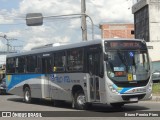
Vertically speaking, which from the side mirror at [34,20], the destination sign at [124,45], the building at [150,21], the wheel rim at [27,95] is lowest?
the wheel rim at [27,95]

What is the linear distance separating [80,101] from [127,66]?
301cm

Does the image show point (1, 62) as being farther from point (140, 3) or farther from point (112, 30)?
point (112, 30)

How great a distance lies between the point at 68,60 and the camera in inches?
803

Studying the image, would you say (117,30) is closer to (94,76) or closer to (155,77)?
(155,77)

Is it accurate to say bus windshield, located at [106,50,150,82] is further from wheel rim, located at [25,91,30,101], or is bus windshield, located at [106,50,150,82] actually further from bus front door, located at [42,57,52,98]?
wheel rim, located at [25,91,30,101]

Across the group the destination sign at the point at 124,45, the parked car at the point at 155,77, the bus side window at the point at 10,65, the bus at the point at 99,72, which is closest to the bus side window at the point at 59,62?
the bus at the point at 99,72

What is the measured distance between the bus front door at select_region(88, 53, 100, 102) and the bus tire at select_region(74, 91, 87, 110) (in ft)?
2.39

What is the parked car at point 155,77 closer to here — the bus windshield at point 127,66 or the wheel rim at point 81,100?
the wheel rim at point 81,100

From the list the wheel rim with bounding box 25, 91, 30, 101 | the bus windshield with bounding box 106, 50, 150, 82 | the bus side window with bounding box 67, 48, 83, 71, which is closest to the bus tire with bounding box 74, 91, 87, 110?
the bus side window with bounding box 67, 48, 83, 71

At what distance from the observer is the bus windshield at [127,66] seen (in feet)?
58.2

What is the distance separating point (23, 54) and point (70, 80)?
21.0ft

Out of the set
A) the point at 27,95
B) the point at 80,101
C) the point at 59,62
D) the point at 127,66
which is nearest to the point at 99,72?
the point at 127,66

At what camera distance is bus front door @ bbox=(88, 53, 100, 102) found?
18250 millimetres

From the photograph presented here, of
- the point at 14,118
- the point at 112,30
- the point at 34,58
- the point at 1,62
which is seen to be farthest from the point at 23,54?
the point at 112,30
